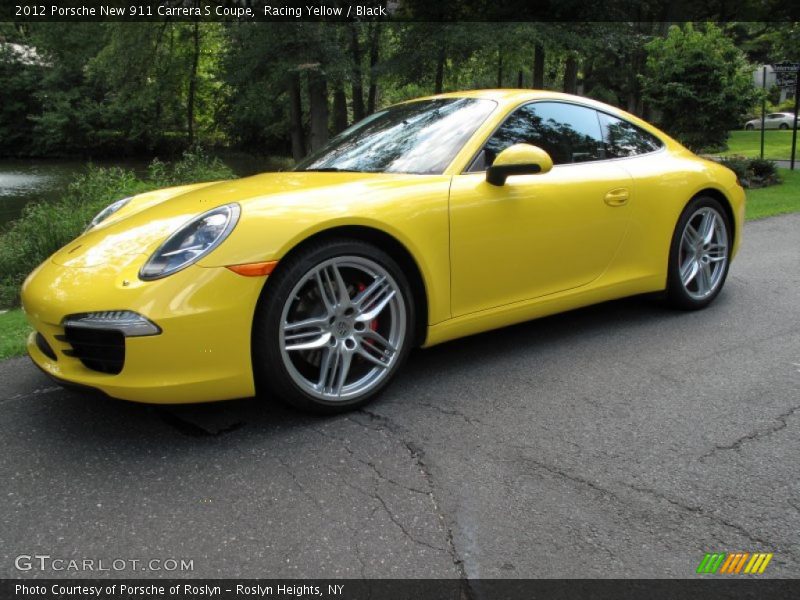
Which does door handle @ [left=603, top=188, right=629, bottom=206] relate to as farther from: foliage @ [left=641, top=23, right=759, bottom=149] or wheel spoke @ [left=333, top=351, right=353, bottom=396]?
foliage @ [left=641, top=23, right=759, bottom=149]

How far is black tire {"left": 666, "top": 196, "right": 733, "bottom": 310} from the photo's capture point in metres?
4.23

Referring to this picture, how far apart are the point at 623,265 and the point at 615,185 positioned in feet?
1.57

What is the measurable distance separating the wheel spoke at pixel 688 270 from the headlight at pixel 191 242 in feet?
9.87

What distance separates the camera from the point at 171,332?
2.47 meters

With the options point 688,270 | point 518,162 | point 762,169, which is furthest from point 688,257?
point 762,169

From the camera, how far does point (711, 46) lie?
511 inches

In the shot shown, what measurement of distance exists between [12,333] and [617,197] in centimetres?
397

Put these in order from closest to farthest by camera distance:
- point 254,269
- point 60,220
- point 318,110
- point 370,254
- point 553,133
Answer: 1. point 254,269
2. point 370,254
3. point 553,133
4. point 60,220
5. point 318,110

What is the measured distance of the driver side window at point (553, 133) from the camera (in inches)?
138

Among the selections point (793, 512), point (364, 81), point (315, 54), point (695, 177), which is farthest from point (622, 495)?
point (364, 81)

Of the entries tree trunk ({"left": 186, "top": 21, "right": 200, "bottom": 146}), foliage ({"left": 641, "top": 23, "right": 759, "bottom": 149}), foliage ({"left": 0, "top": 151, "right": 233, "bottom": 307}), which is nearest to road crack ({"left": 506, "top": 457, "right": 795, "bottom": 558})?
foliage ({"left": 0, "top": 151, "right": 233, "bottom": 307})

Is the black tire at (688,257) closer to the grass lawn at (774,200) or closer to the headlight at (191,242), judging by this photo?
the headlight at (191,242)

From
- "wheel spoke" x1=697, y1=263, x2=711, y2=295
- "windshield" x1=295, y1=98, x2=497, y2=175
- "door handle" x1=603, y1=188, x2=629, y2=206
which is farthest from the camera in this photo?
"wheel spoke" x1=697, y1=263, x2=711, y2=295

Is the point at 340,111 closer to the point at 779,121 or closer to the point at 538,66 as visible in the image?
the point at 538,66
